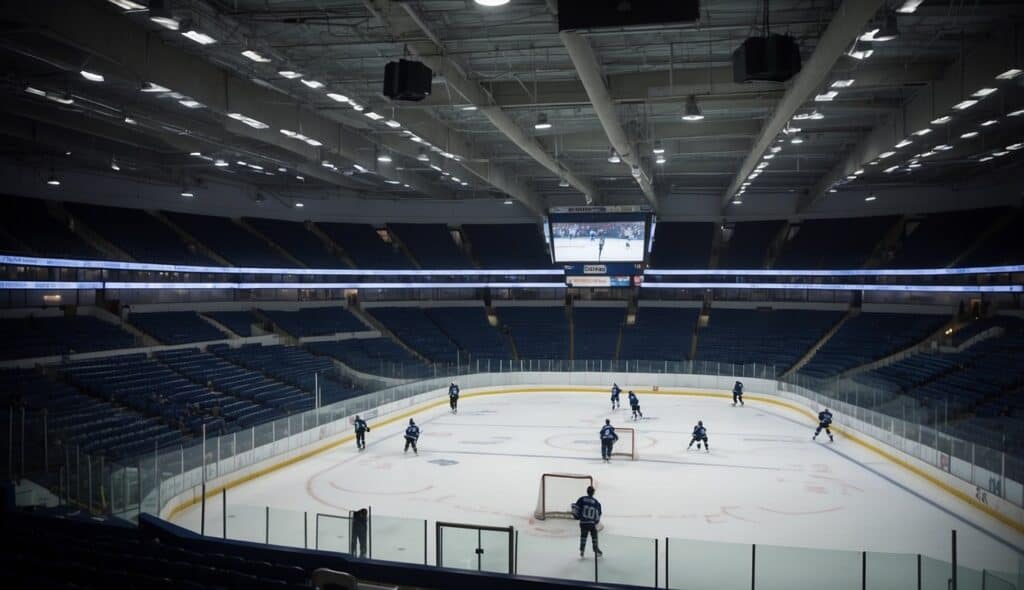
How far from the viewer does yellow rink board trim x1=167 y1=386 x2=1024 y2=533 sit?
14361 millimetres

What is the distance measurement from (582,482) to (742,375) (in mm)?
19437

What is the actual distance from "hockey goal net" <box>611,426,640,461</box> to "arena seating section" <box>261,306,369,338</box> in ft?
59.7

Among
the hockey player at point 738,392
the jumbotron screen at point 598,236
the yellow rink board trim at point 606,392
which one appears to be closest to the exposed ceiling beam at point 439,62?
the yellow rink board trim at point 606,392

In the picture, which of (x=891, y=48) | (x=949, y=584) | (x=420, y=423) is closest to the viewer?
(x=949, y=584)

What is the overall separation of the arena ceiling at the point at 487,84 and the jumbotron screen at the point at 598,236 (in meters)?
3.86

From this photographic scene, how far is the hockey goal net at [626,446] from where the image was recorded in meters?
19.7

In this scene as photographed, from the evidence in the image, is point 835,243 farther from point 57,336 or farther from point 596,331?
point 57,336

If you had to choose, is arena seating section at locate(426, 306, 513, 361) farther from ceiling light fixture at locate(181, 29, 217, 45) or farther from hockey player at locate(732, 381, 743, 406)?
ceiling light fixture at locate(181, 29, 217, 45)

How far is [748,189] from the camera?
40.8 metres

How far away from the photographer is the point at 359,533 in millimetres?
9852

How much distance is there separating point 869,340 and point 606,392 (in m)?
12.2

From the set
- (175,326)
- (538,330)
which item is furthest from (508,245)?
(175,326)

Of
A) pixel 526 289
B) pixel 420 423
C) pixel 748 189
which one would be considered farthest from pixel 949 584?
pixel 526 289

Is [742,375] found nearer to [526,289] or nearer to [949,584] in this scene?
[526,289]
